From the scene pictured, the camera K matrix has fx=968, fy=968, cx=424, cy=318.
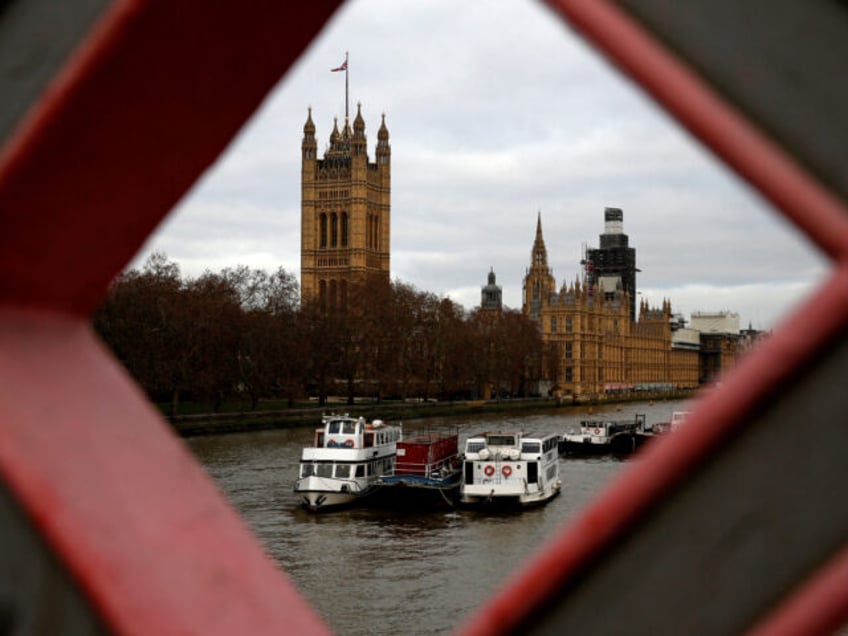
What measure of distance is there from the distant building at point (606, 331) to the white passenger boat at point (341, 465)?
39506mm

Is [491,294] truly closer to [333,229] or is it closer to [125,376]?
[333,229]

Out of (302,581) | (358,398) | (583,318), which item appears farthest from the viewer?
(583,318)

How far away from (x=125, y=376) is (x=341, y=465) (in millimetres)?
16588

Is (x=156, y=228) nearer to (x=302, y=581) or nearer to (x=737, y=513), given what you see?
(x=737, y=513)

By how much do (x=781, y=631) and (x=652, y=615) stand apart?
65mm

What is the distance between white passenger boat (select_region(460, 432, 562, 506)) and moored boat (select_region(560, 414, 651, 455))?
356 inches

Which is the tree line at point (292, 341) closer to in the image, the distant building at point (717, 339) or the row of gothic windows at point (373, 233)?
the row of gothic windows at point (373, 233)

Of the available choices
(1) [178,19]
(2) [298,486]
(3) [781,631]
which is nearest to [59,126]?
(1) [178,19]

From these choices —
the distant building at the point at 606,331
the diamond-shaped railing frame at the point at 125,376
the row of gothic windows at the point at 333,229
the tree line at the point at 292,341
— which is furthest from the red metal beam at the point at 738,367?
the row of gothic windows at the point at 333,229

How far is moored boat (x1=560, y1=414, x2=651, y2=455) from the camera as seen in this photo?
88.7ft

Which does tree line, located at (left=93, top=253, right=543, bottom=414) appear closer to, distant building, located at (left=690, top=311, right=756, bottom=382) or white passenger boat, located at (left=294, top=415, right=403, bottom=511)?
white passenger boat, located at (left=294, top=415, right=403, bottom=511)

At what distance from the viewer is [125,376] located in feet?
2.62

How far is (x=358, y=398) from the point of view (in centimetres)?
4494

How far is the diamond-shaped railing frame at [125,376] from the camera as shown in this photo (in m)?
0.45
